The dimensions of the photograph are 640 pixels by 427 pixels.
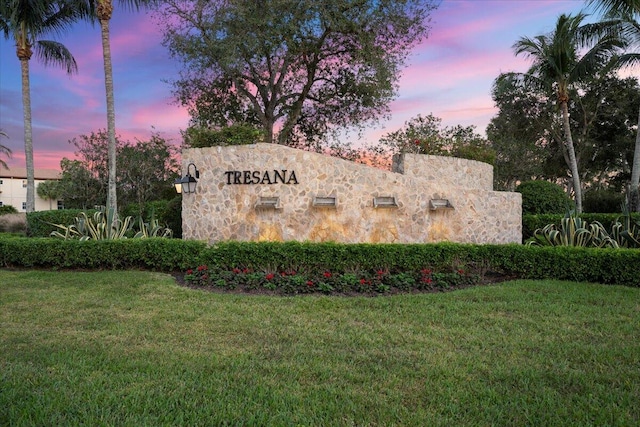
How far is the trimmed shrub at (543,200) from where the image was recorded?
15.6 m

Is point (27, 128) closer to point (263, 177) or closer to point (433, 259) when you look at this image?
point (263, 177)

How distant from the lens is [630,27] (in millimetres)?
16547

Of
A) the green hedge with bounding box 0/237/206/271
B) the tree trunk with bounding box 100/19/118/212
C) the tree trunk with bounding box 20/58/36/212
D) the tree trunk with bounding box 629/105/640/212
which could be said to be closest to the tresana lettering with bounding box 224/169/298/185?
the green hedge with bounding box 0/237/206/271

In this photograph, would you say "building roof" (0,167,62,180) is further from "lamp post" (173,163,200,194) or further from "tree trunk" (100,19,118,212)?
"lamp post" (173,163,200,194)

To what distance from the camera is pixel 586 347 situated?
4.63m

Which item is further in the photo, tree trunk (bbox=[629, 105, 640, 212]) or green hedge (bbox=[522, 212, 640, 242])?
tree trunk (bbox=[629, 105, 640, 212])

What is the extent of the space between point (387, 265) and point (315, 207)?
3.00m

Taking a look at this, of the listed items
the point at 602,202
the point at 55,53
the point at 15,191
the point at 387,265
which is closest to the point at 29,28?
the point at 55,53

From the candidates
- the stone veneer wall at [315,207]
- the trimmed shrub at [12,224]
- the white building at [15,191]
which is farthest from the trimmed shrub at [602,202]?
the white building at [15,191]

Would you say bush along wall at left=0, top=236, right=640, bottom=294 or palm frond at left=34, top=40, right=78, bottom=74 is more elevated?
palm frond at left=34, top=40, right=78, bottom=74

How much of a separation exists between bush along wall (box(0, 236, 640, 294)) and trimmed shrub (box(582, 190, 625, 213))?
16.2m

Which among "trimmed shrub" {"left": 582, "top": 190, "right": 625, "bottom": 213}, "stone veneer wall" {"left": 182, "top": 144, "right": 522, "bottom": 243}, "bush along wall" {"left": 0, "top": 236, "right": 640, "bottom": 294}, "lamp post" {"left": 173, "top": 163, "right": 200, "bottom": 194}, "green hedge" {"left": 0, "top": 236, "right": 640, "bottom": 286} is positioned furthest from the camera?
"trimmed shrub" {"left": 582, "top": 190, "right": 625, "bottom": 213}

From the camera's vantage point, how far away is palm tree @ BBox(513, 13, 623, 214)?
701 inches

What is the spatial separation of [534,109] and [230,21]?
20.6 meters
